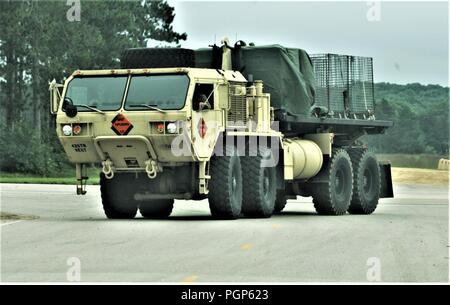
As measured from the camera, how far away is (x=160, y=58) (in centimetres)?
2461

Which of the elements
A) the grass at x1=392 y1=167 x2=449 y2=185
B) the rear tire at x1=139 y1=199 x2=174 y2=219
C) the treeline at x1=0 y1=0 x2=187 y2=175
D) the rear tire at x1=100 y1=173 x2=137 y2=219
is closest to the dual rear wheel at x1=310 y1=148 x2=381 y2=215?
the rear tire at x1=139 y1=199 x2=174 y2=219

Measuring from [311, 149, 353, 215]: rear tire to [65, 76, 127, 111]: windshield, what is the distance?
6.77 m

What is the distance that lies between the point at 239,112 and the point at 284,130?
204cm

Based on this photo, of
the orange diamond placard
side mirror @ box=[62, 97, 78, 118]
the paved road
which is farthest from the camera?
side mirror @ box=[62, 97, 78, 118]

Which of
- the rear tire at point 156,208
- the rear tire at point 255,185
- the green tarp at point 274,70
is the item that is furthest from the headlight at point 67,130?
the green tarp at point 274,70

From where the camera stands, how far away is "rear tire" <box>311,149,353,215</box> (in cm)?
2888

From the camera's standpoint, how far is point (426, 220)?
85.8 feet

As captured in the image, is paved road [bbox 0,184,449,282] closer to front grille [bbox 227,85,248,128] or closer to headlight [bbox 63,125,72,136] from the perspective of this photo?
headlight [bbox 63,125,72,136]

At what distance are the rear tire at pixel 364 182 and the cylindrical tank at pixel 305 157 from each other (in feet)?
7.27

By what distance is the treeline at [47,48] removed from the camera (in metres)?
66.0

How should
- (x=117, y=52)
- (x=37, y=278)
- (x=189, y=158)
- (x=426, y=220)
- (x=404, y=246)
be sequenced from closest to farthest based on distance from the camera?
(x=37, y=278) < (x=404, y=246) < (x=189, y=158) < (x=426, y=220) < (x=117, y=52)

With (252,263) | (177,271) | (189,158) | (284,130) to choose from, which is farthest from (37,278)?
(284,130)

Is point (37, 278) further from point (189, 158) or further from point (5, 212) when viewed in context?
point (5, 212)

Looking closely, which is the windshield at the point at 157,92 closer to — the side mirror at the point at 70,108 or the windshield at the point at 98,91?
the windshield at the point at 98,91
